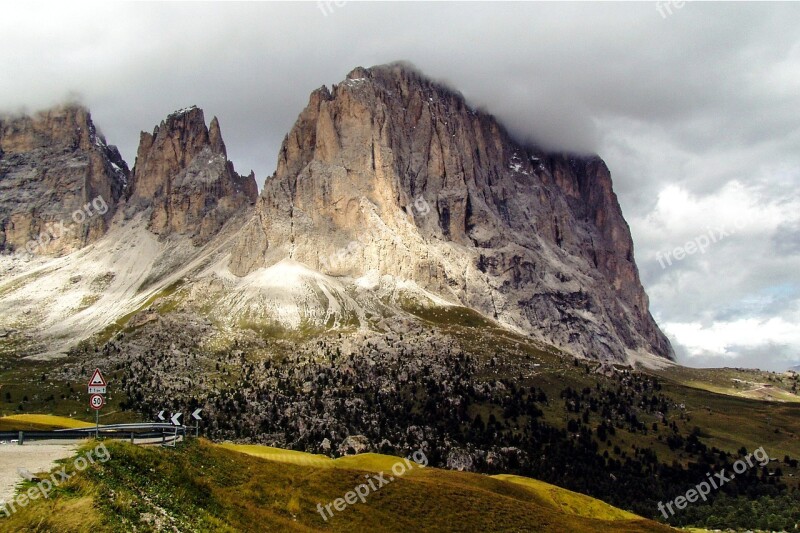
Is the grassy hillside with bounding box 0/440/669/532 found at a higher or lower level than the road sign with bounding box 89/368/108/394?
lower

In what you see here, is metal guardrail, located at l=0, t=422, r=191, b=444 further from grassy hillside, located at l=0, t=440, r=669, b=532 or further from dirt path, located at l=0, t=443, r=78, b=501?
grassy hillside, located at l=0, t=440, r=669, b=532

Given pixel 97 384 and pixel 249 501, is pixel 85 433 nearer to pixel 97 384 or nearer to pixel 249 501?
pixel 97 384

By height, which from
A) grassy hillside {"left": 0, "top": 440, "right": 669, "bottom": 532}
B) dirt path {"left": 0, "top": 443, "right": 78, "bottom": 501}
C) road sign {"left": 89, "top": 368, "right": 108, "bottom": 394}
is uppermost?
road sign {"left": 89, "top": 368, "right": 108, "bottom": 394}

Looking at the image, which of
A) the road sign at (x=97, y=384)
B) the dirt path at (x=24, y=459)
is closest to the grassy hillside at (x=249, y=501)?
the dirt path at (x=24, y=459)

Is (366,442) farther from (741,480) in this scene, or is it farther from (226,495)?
(226,495)

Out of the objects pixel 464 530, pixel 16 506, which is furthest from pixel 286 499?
pixel 16 506

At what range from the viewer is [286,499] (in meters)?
48.7

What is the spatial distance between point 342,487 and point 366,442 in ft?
446

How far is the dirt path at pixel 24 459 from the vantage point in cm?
3041

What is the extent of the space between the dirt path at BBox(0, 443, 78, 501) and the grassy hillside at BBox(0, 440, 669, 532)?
2866 millimetres

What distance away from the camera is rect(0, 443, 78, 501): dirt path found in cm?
3041

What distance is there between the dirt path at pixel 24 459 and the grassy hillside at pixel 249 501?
2866 mm

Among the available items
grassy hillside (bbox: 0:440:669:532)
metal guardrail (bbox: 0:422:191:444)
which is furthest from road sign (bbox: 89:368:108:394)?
metal guardrail (bbox: 0:422:191:444)

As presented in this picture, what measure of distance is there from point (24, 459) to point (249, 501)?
14261 mm
